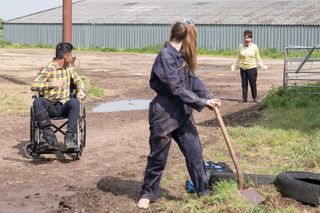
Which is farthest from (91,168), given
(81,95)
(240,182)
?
(240,182)

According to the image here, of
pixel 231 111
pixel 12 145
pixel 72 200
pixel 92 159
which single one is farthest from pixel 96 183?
pixel 231 111

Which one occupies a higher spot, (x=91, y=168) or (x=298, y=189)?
(x=298, y=189)

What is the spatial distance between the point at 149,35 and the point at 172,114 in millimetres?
46580

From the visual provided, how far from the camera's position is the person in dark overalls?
5672 mm

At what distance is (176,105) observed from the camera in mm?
5805

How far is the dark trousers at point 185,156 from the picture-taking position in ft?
19.3

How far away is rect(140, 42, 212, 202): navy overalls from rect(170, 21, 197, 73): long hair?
0.06 m

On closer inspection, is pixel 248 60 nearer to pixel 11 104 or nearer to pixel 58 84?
pixel 11 104

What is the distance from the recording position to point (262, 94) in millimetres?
17172

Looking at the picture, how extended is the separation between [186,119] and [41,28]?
2100 inches

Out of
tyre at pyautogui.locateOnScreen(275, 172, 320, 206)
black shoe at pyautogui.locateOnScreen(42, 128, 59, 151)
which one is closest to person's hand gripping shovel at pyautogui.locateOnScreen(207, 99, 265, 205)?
tyre at pyautogui.locateOnScreen(275, 172, 320, 206)

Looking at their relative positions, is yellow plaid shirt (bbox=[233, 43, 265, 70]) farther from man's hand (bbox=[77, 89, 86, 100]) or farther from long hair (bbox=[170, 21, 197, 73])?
long hair (bbox=[170, 21, 197, 73])

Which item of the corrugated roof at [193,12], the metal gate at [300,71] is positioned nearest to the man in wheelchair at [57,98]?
the metal gate at [300,71]

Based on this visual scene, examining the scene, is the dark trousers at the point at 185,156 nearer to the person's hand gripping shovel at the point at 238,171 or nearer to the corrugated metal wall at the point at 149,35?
the person's hand gripping shovel at the point at 238,171
